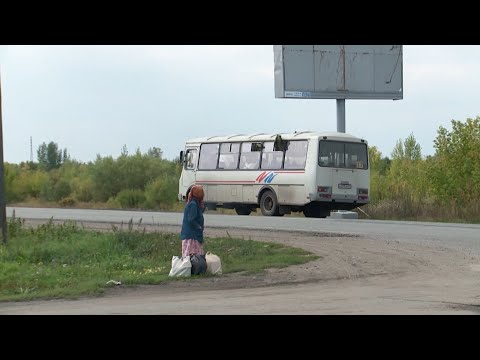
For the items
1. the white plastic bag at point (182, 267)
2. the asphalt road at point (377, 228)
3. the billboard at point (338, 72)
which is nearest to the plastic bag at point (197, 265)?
the white plastic bag at point (182, 267)

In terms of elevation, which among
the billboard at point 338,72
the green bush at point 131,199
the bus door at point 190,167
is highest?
the billboard at point 338,72

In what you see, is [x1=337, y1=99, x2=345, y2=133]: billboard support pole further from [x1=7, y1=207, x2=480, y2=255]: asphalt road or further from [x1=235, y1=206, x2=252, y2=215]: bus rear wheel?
[x1=7, y1=207, x2=480, y2=255]: asphalt road

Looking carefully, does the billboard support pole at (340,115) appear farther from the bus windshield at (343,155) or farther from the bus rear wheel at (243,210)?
the bus windshield at (343,155)

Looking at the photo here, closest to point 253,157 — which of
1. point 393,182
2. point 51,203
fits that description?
point 393,182

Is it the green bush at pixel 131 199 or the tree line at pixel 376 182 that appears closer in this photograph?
the tree line at pixel 376 182

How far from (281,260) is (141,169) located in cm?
4098

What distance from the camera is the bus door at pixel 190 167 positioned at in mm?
40656

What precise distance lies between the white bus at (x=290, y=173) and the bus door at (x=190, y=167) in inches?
51.8

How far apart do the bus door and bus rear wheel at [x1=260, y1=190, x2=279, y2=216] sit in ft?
14.8

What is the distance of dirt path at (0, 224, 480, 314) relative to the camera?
492 inches

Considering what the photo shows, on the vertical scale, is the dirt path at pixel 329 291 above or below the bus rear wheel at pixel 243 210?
below

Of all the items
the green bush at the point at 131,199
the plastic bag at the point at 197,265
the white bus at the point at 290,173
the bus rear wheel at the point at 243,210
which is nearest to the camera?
the plastic bag at the point at 197,265

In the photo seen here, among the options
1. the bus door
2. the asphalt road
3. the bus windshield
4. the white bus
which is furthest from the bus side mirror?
the bus door
